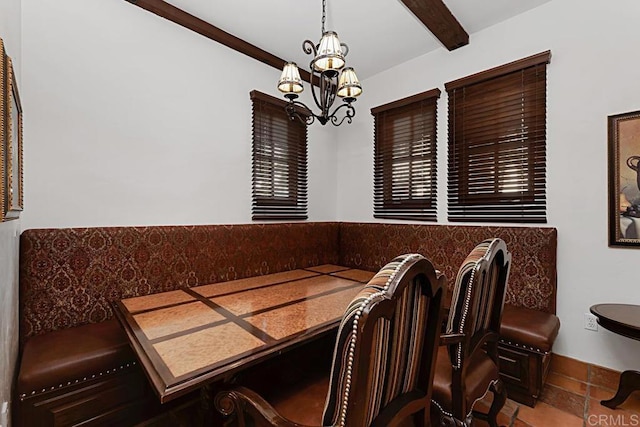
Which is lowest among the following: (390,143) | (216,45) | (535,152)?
(535,152)

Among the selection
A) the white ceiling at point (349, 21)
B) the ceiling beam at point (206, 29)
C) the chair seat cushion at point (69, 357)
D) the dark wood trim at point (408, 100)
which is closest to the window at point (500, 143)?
the dark wood trim at point (408, 100)

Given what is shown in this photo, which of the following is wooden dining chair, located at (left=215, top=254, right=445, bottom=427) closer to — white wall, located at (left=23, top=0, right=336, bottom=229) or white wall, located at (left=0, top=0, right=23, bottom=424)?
white wall, located at (left=0, top=0, right=23, bottom=424)

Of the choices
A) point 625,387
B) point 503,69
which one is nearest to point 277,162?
point 503,69

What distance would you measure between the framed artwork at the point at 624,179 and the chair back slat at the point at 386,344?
82.5 inches

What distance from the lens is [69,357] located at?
1522 millimetres

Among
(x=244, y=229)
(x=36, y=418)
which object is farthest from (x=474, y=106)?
(x=36, y=418)

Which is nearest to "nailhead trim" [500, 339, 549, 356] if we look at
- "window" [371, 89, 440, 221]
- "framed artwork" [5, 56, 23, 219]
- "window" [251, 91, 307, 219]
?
"window" [371, 89, 440, 221]

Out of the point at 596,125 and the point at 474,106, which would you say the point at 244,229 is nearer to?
the point at 474,106

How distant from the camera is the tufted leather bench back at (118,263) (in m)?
1.79

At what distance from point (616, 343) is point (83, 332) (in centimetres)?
356

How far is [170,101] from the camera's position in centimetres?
250

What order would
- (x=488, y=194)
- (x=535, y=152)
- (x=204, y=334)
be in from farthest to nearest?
1. (x=488, y=194)
2. (x=535, y=152)
3. (x=204, y=334)

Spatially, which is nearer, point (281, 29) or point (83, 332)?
point (83, 332)

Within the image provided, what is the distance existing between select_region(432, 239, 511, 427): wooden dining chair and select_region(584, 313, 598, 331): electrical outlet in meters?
1.35
